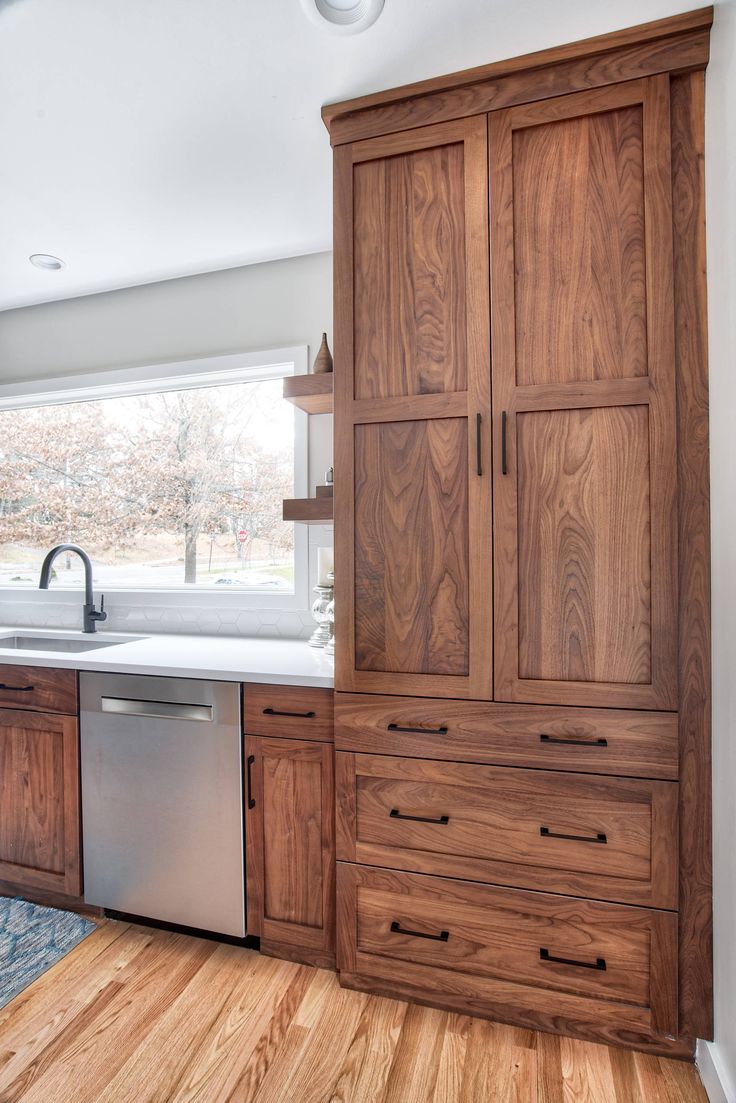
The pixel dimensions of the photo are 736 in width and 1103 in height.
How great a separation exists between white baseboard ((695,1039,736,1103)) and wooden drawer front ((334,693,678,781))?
632mm

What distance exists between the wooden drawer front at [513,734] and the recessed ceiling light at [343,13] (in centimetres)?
173

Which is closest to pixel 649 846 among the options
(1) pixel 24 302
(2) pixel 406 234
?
(2) pixel 406 234

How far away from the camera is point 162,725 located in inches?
76.6

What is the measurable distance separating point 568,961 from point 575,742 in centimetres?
57

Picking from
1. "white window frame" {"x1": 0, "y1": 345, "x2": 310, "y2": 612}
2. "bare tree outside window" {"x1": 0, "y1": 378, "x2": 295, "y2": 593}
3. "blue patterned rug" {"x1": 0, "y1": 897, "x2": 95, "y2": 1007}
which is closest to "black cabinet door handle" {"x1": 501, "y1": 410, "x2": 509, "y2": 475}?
"white window frame" {"x1": 0, "y1": 345, "x2": 310, "y2": 612}


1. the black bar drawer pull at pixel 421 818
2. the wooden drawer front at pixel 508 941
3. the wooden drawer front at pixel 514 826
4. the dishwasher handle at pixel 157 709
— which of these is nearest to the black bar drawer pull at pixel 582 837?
the wooden drawer front at pixel 514 826

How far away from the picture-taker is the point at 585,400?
1.54m

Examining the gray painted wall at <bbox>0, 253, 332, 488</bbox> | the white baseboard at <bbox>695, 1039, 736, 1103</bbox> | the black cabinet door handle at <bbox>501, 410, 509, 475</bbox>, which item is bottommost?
the white baseboard at <bbox>695, 1039, 736, 1103</bbox>

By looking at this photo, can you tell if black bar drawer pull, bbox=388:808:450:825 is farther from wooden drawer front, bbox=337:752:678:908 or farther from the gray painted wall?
the gray painted wall

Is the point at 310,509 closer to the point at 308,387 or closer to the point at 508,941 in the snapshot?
the point at 308,387

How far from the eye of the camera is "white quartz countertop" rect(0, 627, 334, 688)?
185 cm

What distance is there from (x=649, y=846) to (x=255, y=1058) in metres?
1.14

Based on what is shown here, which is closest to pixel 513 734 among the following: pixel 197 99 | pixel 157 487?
pixel 197 99

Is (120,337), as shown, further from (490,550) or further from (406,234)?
(490,550)
